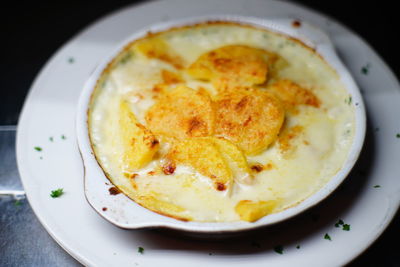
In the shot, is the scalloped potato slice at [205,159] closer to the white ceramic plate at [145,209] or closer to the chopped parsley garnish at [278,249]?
the white ceramic plate at [145,209]

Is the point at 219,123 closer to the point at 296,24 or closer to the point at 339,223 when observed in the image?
the point at 339,223

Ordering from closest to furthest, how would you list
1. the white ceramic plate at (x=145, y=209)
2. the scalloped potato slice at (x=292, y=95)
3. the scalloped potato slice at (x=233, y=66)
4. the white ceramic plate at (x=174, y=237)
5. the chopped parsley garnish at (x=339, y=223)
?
the white ceramic plate at (x=145, y=209), the white ceramic plate at (x=174, y=237), the chopped parsley garnish at (x=339, y=223), the scalloped potato slice at (x=292, y=95), the scalloped potato slice at (x=233, y=66)

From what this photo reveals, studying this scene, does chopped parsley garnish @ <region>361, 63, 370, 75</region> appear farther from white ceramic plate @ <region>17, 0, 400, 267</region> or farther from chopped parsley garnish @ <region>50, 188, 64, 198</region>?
chopped parsley garnish @ <region>50, 188, 64, 198</region>

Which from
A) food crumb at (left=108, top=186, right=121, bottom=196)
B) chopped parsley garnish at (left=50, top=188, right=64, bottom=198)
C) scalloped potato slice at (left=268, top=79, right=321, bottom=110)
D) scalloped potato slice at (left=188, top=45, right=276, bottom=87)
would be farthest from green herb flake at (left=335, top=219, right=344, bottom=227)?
chopped parsley garnish at (left=50, top=188, right=64, bottom=198)

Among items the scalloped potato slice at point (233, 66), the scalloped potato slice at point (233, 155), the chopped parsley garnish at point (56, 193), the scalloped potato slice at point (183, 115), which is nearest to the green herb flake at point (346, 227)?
the scalloped potato slice at point (233, 155)

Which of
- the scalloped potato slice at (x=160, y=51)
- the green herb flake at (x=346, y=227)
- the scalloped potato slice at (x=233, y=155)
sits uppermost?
the scalloped potato slice at (x=160, y=51)

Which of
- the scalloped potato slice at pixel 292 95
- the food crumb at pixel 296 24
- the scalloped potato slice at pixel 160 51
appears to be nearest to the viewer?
the scalloped potato slice at pixel 292 95

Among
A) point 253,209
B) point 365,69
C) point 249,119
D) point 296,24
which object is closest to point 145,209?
point 253,209
